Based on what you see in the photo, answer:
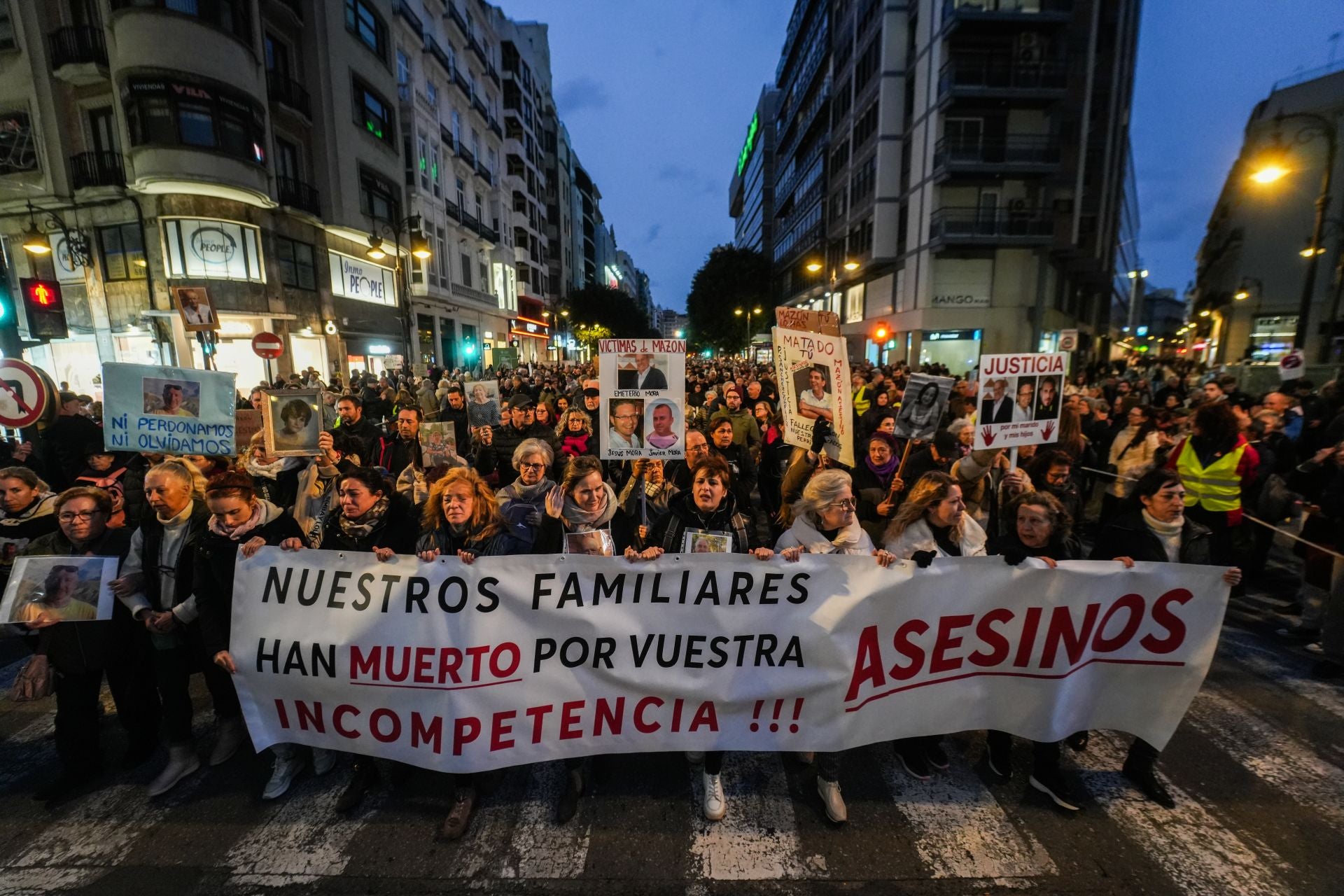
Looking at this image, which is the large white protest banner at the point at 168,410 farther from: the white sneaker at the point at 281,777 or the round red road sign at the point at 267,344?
the round red road sign at the point at 267,344

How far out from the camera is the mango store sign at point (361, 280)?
82.5ft

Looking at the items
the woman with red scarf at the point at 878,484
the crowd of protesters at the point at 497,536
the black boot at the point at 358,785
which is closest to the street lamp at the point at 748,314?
the woman with red scarf at the point at 878,484

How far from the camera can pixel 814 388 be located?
536 centimetres

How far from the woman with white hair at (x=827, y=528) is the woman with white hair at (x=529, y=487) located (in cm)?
179

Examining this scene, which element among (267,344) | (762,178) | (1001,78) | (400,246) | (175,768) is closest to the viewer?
(175,768)

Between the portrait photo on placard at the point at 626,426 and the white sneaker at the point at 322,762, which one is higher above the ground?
the portrait photo on placard at the point at 626,426

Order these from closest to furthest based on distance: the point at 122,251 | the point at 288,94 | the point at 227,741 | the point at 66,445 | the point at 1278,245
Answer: the point at 227,741
the point at 66,445
the point at 122,251
the point at 288,94
the point at 1278,245

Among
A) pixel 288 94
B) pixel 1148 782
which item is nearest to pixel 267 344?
pixel 288 94

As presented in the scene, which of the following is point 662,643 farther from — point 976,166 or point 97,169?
point 976,166

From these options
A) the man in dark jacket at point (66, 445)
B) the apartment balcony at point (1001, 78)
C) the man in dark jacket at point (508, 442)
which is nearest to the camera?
the man in dark jacket at point (66, 445)

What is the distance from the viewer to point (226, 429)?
5.05 m

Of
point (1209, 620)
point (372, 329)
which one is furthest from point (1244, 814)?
point (372, 329)

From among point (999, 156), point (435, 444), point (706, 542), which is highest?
point (999, 156)

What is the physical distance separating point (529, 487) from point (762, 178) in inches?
3466
